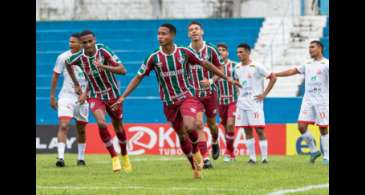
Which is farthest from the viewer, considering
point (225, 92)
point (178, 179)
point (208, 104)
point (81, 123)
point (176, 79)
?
point (225, 92)

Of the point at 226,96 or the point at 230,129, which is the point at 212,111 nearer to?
the point at 230,129

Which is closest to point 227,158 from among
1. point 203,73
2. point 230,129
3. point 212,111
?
point 230,129

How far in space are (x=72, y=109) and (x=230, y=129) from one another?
3093mm

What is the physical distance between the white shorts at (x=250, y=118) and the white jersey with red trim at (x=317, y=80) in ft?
3.41

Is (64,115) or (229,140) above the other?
(64,115)

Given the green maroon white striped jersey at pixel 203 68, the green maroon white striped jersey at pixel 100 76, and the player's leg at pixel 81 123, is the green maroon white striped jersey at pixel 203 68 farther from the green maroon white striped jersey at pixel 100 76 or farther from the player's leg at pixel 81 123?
the player's leg at pixel 81 123

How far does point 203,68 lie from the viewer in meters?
15.7

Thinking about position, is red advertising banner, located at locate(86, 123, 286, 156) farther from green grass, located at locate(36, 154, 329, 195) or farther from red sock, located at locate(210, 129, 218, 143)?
green grass, located at locate(36, 154, 329, 195)

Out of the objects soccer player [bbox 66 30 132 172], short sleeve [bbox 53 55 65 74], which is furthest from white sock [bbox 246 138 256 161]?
short sleeve [bbox 53 55 65 74]

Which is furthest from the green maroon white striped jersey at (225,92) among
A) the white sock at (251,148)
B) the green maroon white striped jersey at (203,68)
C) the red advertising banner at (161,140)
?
the red advertising banner at (161,140)

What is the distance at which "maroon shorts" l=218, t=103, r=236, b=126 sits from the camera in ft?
59.4
